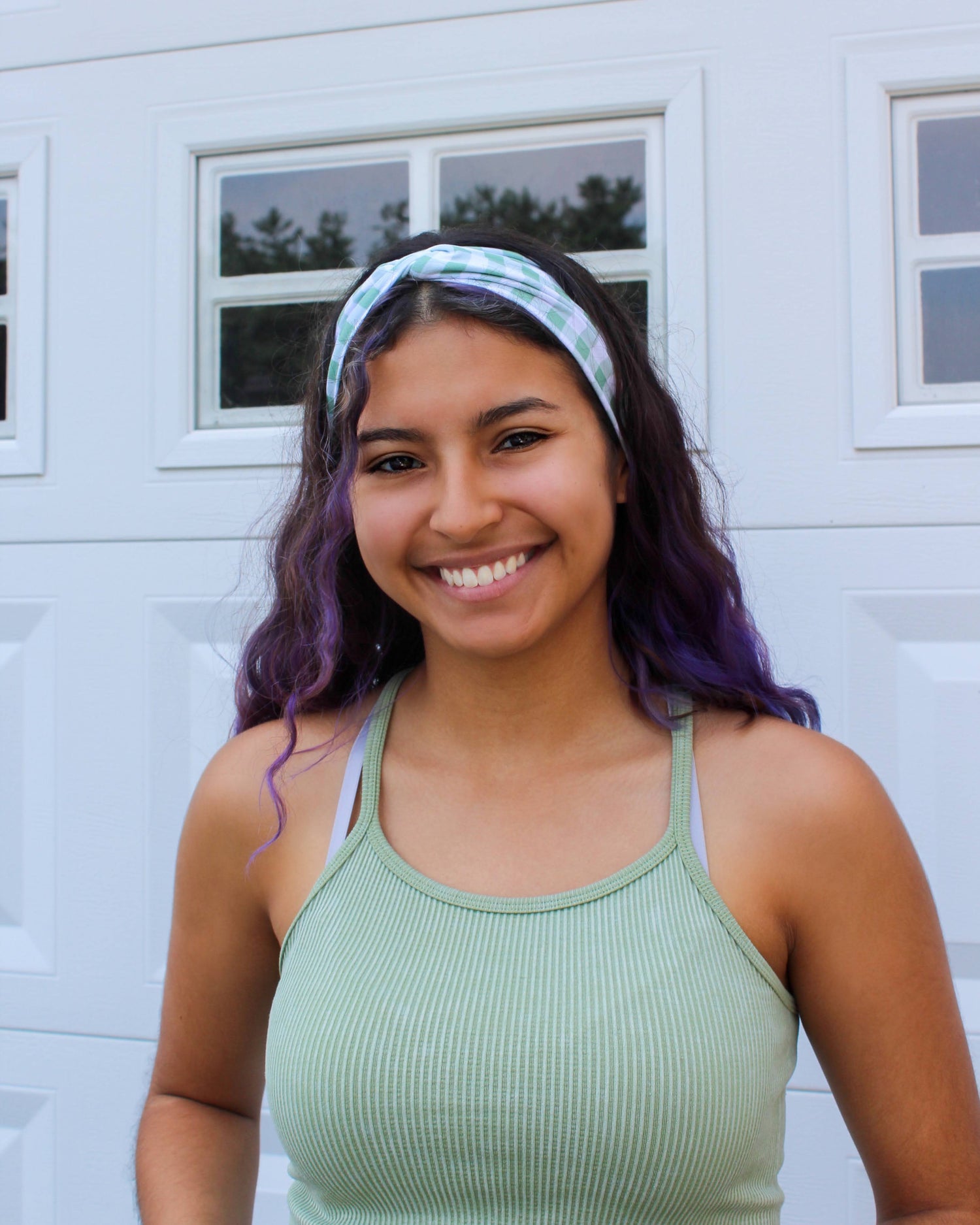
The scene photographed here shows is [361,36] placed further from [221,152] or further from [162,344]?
[162,344]

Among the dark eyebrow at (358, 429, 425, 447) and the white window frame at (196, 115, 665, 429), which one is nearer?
the dark eyebrow at (358, 429, 425, 447)

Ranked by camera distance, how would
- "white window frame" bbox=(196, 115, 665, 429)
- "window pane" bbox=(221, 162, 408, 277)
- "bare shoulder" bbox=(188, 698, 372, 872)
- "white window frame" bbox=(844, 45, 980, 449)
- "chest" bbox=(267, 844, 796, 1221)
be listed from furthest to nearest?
"window pane" bbox=(221, 162, 408, 277), "white window frame" bbox=(196, 115, 665, 429), "white window frame" bbox=(844, 45, 980, 449), "bare shoulder" bbox=(188, 698, 372, 872), "chest" bbox=(267, 844, 796, 1221)

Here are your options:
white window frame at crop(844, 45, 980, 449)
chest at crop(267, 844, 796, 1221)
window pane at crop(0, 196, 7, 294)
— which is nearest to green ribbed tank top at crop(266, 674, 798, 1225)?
chest at crop(267, 844, 796, 1221)

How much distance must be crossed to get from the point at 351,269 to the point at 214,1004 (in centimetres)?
116

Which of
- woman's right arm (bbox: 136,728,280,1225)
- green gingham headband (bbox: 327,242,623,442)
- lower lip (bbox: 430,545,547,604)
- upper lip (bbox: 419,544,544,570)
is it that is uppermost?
green gingham headband (bbox: 327,242,623,442)

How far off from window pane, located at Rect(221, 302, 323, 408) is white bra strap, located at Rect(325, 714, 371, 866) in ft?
2.66

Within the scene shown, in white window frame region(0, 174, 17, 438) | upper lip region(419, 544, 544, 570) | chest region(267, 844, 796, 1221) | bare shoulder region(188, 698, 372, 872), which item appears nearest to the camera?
chest region(267, 844, 796, 1221)

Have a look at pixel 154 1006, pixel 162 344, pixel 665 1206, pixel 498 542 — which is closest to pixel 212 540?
pixel 162 344

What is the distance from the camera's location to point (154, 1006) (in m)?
1.83

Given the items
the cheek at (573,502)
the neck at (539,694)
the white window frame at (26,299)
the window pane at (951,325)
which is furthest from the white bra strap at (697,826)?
the white window frame at (26,299)

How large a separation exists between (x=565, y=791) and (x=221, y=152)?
1297 millimetres

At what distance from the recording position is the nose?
104 centimetres

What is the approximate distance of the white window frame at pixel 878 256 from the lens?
1.58 metres

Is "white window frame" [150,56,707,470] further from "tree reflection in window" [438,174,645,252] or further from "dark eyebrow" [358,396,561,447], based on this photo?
"dark eyebrow" [358,396,561,447]
